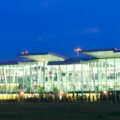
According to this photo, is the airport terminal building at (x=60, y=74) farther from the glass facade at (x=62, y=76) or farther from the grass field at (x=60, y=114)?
the grass field at (x=60, y=114)

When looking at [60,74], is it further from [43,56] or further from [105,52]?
[105,52]

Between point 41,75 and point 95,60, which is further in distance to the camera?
point 41,75

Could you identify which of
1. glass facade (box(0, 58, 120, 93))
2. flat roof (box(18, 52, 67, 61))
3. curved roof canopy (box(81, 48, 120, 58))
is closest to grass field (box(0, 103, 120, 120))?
curved roof canopy (box(81, 48, 120, 58))

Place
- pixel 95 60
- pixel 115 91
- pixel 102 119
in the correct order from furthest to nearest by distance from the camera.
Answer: pixel 95 60 → pixel 115 91 → pixel 102 119

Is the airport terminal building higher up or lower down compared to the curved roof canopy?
lower down

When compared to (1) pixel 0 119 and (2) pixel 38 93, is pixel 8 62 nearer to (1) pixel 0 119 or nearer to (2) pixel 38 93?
(2) pixel 38 93

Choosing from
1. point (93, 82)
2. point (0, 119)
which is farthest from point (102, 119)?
point (93, 82)

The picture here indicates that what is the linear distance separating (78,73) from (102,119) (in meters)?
39.1

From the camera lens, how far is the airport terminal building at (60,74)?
53281mm

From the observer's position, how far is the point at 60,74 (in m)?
57.9

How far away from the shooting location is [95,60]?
54875 mm

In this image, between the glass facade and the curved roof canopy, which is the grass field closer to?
the curved roof canopy

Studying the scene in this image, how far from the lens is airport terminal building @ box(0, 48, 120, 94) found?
5328 centimetres

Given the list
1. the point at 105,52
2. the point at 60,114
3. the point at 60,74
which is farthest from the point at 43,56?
the point at 60,114
